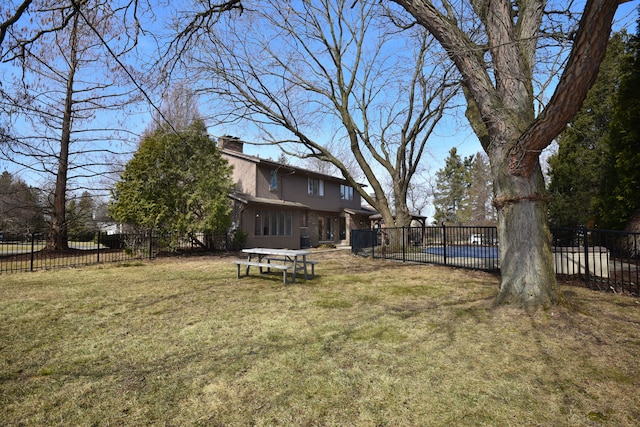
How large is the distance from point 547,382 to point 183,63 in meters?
7.60

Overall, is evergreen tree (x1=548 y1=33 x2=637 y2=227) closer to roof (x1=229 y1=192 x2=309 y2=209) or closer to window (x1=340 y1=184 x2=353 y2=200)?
window (x1=340 y1=184 x2=353 y2=200)

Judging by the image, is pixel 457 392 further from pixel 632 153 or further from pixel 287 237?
pixel 287 237

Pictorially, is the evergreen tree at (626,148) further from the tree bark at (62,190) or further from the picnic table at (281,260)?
the tree bark at (62,190)

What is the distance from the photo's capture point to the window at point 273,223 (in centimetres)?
2075

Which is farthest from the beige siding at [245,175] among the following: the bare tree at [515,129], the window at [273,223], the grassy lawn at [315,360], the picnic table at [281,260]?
the bare tree at [515,129]

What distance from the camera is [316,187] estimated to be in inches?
1029

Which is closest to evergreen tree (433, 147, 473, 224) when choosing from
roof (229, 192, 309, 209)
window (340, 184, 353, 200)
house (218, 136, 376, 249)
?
window (340, 184, 353, 200)

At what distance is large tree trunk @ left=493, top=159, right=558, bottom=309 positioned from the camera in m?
5.43

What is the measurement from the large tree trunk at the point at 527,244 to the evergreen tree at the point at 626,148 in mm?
9974

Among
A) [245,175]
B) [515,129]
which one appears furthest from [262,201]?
[515,129]

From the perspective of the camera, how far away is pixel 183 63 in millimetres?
6773

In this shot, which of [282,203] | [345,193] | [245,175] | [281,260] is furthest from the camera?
[345,193]

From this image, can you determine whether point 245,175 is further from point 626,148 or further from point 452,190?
point 452,190

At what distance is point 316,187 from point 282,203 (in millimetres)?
5447
